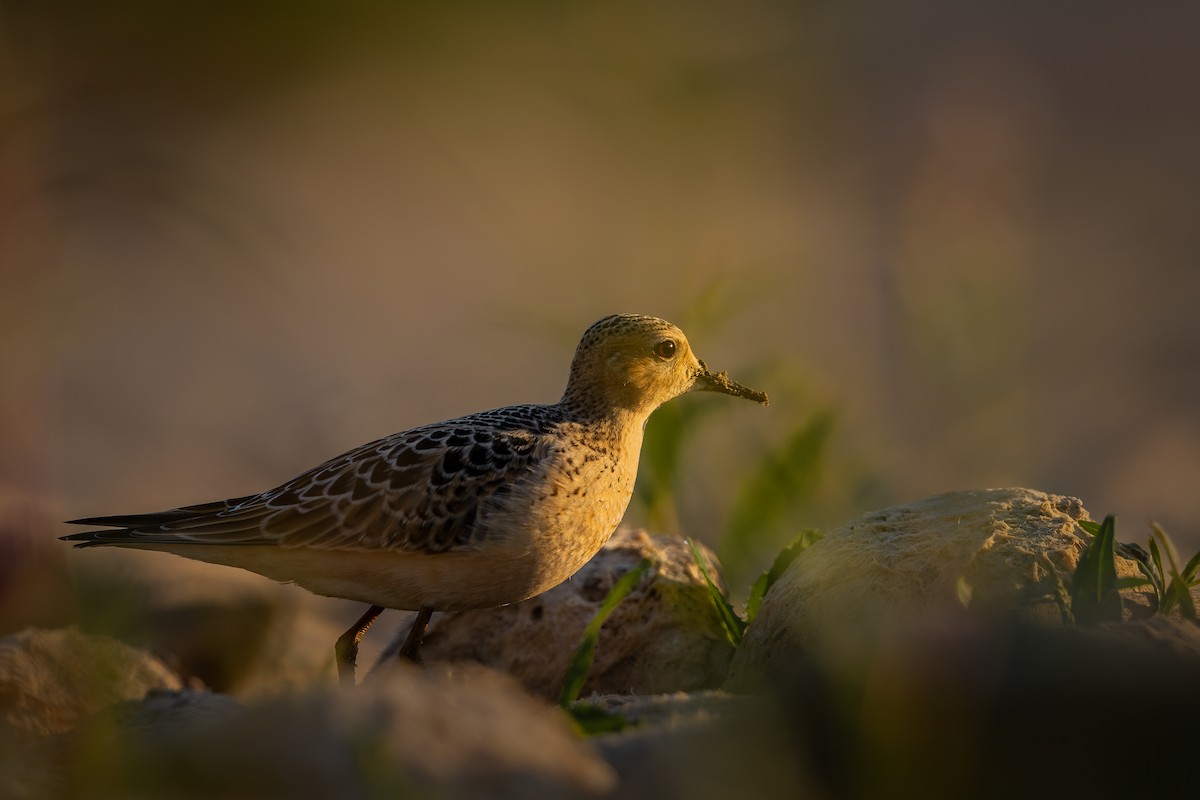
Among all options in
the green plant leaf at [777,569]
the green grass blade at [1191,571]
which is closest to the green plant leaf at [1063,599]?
the green grass blade at [1191,571]

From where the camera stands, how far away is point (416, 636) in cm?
531

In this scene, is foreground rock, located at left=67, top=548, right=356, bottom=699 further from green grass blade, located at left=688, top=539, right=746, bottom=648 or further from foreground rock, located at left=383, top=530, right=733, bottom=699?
green grass blade, located at left=688, top=539, right=746, bottom=648

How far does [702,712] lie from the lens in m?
3.51

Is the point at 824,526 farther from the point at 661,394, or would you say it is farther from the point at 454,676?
the point at 454,676

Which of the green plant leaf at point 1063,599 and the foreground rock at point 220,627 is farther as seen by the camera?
the foreground rock at point 220,627

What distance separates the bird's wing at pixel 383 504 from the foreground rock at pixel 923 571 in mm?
1255

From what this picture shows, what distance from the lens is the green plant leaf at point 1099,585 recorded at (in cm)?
410

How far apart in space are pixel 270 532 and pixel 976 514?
2.97 meters

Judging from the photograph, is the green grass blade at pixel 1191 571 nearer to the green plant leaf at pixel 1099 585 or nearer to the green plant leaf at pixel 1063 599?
the green plant leaf at pixel 1099 585

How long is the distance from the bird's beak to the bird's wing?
1.07m

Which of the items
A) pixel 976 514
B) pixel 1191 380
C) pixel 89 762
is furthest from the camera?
pixel 1191 380

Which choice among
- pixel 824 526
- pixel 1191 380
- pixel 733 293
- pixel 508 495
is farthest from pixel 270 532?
pixel 1191 380

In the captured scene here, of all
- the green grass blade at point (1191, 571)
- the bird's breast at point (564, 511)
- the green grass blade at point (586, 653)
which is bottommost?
the green grass blade at point (586, 653)

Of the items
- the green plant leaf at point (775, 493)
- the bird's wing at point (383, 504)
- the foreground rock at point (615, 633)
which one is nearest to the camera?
the bird's wing at point (383, 504)
